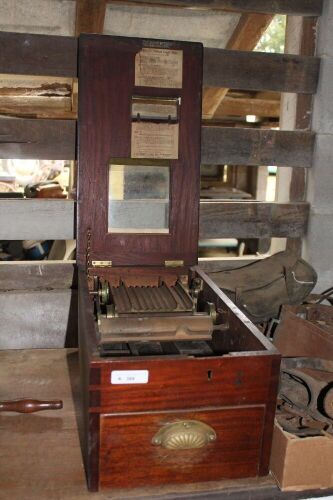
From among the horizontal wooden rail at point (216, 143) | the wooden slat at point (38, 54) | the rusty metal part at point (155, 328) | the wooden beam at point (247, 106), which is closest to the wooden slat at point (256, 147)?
the horizontal wooden rail at point (216, 143)

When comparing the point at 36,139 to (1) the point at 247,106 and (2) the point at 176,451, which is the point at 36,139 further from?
(1) the point at 247,106

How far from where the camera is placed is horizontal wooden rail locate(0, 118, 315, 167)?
1.85m

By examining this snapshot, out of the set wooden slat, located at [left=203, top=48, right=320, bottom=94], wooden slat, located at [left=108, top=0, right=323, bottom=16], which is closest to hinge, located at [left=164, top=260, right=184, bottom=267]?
wooden slat, located at [left=203, top=48, right=320, bottom=94]

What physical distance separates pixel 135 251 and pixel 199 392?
0.80m

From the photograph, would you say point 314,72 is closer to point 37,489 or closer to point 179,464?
point 179,464

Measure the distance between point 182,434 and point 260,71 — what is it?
148 centimetres

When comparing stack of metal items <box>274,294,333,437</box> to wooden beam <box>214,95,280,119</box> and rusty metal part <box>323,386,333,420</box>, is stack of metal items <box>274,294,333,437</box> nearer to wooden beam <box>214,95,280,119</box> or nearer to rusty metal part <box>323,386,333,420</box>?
rusty metal part <box>323,386,333,420</box>

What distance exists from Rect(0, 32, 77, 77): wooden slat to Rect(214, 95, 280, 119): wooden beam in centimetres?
223

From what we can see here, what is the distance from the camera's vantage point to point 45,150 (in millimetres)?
1883

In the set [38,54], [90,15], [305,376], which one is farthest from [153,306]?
[90,15]

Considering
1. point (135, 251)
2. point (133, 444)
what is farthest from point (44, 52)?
point (133, 444)

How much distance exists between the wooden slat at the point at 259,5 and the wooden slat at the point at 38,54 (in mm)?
364

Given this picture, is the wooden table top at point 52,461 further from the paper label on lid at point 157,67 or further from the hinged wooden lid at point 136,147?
the paper label on lid at point 157,67

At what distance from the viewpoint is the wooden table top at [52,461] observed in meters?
1.11
